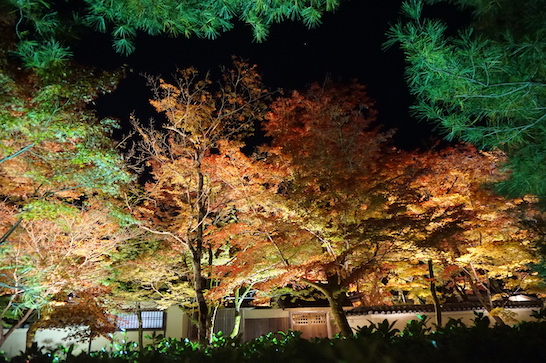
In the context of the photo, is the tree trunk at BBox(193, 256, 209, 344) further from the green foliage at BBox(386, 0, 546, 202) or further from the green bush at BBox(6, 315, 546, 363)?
the green foliage at BBox(386, 0, 546, 202)

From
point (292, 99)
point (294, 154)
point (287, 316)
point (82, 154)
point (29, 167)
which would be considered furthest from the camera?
point (287, 316)

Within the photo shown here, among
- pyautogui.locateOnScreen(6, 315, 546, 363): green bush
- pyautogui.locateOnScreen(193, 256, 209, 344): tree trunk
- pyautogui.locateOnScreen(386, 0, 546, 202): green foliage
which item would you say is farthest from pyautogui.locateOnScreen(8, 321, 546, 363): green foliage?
pyautogui.locateOnScreen(193, 256, 209, 344): tree trunk

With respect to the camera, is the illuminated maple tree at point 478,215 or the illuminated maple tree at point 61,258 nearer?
the illuminated maple tree at point 61,258

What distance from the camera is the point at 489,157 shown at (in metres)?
12.8

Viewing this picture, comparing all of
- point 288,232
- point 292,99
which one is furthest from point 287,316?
point 292,99

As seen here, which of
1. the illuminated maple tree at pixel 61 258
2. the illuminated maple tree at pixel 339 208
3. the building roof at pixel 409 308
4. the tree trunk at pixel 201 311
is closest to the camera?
the illuminated maple tree at pixel 339 208

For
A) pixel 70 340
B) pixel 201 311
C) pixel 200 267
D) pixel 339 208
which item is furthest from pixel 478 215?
pixel 70 340

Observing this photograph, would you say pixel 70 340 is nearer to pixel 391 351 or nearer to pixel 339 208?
pixel 339 208

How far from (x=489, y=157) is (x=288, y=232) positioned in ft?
30.3

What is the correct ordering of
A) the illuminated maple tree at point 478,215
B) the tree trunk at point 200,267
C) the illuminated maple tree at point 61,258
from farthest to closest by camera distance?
1. the illuminated maple tree at point 478,215
2. the tree trunk at point 200,267
3. the illuminated maple tree at point 61,258

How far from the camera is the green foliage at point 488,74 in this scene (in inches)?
164

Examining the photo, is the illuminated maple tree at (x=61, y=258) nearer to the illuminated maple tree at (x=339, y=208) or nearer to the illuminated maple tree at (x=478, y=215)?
the illuminated maple tree at (x=339, y=208)

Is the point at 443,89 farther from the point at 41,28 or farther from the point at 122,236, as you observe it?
the point at 122,236

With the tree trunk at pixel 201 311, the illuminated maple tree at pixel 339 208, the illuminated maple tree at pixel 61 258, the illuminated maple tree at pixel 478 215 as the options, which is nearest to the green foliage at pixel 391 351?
the illuminated maple tree at pixel 339 208
